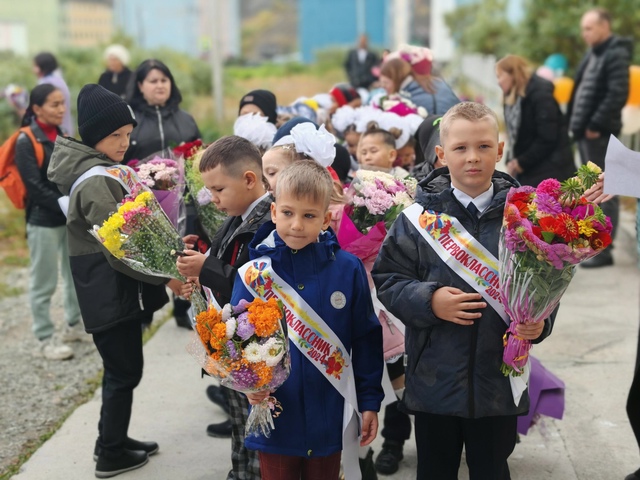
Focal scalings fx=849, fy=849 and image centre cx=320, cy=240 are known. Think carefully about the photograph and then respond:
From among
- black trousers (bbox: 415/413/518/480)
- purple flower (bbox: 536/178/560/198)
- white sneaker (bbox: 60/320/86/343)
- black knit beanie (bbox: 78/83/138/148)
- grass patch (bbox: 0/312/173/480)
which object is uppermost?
black knit beanie (bbox: 78/83/138/148)

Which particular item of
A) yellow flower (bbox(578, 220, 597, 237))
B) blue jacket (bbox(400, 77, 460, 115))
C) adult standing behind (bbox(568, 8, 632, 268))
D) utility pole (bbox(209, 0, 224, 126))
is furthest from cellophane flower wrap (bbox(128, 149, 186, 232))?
utility pole (bbox(209, 0, 224, 126))

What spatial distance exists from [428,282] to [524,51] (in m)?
15.6

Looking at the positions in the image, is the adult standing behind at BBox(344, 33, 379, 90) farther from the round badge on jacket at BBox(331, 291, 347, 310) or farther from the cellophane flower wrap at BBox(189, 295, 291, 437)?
the cellophane flower wrap at BBox(189, 295, 291, 437)

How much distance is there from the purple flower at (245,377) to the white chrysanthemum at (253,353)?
0.14ft

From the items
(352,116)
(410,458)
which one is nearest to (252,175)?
(410,458)

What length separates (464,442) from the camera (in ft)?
11.1

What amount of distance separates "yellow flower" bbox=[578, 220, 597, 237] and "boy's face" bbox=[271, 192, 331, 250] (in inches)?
36.7

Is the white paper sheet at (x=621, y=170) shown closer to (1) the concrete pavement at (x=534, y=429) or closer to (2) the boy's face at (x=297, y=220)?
(2) the boy's face at (x=297, y=220)

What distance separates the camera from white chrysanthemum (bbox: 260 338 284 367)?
2859mm

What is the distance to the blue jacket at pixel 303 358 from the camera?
125 inches

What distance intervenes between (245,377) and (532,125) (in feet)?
16.6

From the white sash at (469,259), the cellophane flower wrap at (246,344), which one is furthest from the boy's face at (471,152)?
the cellophane flower wrap at (246,344)

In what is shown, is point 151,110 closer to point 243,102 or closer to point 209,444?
point 243,102

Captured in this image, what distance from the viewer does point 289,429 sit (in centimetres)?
317
